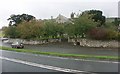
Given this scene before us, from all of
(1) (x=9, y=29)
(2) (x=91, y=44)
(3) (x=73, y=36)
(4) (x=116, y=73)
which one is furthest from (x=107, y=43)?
(1) (x=9, y=29)

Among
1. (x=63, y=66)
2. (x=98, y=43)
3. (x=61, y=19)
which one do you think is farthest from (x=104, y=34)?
(x=61, y=19)

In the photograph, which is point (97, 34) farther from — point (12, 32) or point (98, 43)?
point (12, 32)

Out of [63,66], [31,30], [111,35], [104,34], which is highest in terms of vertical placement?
[31,30]

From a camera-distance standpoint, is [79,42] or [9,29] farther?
[9,29]

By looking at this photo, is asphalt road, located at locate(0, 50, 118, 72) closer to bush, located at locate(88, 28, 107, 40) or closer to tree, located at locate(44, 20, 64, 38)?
bush, located at locate(88, 28, 107, 40)

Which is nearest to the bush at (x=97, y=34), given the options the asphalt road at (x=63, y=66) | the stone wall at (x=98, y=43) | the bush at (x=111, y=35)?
the bush at (x=111, y=35)

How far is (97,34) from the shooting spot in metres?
45.2

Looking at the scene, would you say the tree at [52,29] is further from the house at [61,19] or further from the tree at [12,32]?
the house at [61,19]

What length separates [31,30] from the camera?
209 ft

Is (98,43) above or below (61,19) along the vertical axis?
below

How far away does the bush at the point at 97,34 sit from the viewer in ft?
146

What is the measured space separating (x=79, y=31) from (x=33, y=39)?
16.2 meters

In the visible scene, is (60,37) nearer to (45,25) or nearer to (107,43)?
(45,25)

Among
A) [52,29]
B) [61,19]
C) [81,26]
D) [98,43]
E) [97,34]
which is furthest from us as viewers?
[61,19]
